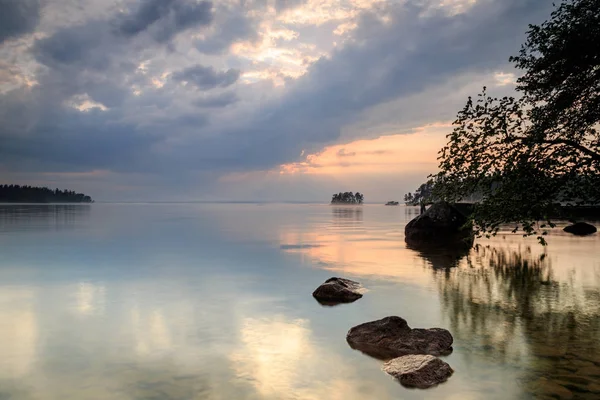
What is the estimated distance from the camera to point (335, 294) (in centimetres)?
1888

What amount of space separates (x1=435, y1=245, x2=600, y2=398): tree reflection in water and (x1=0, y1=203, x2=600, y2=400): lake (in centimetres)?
6

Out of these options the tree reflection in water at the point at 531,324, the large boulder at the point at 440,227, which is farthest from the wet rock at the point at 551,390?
the large boulder at the point at 440,227

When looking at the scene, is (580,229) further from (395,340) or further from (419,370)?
(419,370)

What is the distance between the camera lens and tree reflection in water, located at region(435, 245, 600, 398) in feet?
33.2

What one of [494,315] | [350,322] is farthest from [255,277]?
[494,315]

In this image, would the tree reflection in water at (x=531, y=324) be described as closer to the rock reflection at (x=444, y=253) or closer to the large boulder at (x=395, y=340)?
the large boulder at (x=395, y=340)

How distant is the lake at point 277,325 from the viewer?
10172mm

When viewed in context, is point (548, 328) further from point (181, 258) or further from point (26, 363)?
point (181, 258)

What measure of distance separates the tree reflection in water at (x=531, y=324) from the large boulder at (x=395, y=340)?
0.73m

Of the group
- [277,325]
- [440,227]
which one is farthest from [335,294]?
[440,227]

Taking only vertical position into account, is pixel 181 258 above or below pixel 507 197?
below

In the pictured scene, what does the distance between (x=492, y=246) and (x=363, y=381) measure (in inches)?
1306

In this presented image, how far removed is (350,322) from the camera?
1555cm

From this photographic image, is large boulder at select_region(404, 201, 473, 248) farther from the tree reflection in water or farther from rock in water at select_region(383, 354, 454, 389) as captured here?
rock in water at select_region(383, 354, 454, 389)
